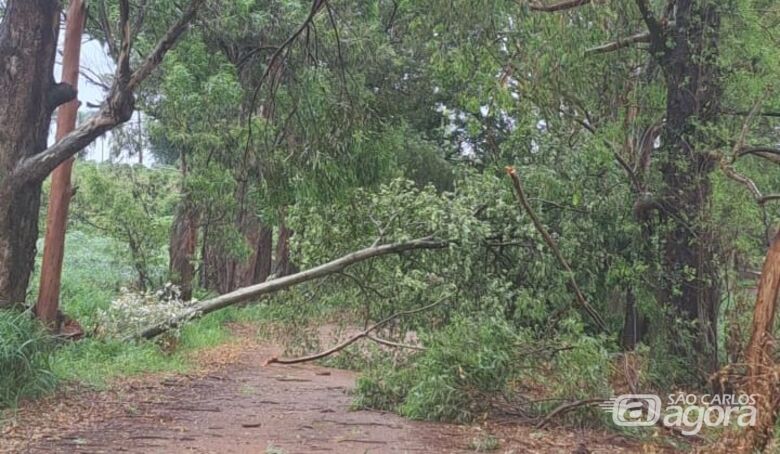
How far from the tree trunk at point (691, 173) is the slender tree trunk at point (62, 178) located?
Answer: 22.9 ft

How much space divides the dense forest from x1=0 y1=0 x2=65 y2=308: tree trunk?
2 centimetres

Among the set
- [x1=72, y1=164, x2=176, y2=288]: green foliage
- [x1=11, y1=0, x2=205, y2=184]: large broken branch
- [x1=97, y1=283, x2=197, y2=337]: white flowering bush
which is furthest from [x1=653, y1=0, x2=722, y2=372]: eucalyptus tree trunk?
[x1=72, y1=164, x2=176, y2=288]: green foliage

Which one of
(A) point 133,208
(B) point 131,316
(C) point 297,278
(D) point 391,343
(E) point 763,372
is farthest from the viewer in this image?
(A) point 133,208

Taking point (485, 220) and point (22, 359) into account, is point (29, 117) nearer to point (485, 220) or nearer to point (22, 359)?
point (22, 359)

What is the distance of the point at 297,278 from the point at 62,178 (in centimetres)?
315

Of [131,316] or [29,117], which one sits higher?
[29,117]

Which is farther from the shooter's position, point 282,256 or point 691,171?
point 282,256

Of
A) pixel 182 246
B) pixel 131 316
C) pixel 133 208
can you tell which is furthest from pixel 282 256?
pixel 131 316

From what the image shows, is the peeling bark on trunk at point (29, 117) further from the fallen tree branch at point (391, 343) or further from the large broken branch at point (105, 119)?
the fallen tree branch at point (391, 343)

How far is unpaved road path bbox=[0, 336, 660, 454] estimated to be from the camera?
5.97 m

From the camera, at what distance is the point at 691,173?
24.4 feet

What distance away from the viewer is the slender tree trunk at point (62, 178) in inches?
335

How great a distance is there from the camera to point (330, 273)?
8875 millimetres

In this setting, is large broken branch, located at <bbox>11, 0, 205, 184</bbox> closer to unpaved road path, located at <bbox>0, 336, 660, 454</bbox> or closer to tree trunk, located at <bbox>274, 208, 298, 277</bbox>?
unpaved road path, located at <bbox>0, 336, 660, 454</bbox>
